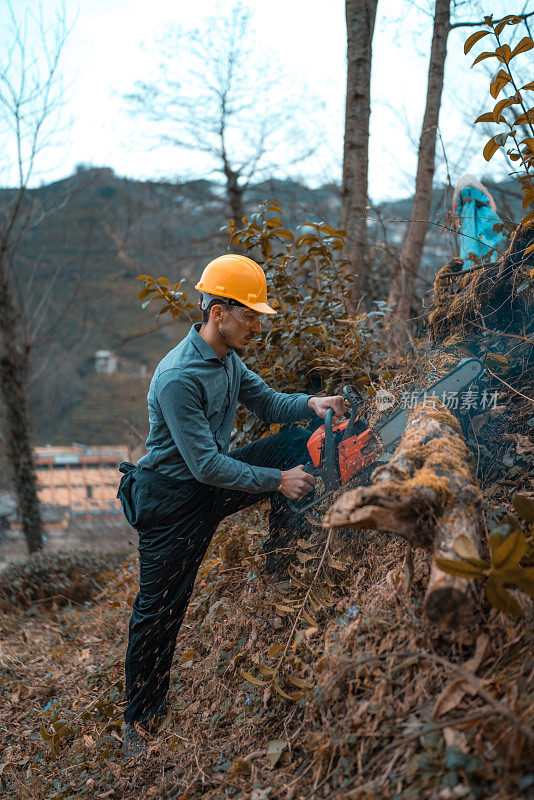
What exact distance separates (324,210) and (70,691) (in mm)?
10275

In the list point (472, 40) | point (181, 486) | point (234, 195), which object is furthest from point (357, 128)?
point (234, 195)

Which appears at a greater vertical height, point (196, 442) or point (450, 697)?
point (196, 442)

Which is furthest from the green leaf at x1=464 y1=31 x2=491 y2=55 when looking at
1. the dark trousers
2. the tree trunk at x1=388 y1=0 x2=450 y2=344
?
the tree trunk at x1=388 y1=0 x2=450 y2=344

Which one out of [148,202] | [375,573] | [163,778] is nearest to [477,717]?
[375,573]

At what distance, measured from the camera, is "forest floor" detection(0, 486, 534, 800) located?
1.54 m

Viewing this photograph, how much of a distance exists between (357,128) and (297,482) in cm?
377

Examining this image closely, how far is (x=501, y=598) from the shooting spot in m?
1.61

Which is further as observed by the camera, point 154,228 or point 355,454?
point 154,228

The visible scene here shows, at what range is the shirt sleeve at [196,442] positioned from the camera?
2578 millimetres

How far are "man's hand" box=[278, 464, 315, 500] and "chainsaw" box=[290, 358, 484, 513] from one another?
0.09 m

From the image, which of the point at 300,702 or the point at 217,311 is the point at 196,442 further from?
the point at 300,702

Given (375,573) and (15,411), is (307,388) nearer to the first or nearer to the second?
(375,573)

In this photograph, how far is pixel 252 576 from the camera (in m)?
3.16

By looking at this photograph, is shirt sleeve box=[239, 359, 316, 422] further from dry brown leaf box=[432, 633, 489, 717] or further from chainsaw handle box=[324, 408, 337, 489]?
dry brown leaf box=[432, 633, 489, 717]
